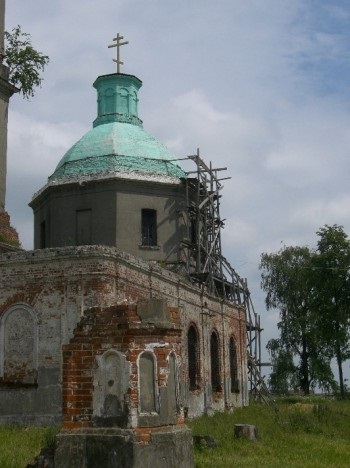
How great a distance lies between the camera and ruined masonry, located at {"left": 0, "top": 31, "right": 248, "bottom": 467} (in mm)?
7559

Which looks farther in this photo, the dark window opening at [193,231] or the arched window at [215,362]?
the dark window opening at [193,231]

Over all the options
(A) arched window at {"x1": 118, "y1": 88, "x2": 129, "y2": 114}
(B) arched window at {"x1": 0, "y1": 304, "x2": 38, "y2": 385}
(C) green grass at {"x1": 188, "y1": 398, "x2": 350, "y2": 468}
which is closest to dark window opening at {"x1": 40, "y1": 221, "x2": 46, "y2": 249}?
(A) arched window at {"x1": 118, "y1": 88, "x2": 129, "y2": 114}

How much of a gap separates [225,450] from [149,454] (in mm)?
4492

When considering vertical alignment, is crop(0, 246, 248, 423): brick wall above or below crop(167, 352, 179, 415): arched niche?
above

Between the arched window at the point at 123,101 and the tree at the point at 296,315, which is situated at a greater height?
the arched window at the point at 123,101

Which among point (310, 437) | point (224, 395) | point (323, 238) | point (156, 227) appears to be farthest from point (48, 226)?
point (323, 238)

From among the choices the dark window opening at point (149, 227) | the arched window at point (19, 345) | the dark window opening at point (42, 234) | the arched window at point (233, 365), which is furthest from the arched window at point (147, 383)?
the dark window opening at point (42, 234)

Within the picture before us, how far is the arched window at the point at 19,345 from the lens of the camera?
15.7m

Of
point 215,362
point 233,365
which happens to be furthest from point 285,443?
point 233,365

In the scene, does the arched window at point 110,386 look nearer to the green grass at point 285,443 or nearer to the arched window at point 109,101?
the green grass at point 285,443

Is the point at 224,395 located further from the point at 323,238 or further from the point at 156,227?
the point at 323,238

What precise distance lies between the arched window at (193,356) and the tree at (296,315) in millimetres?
14919

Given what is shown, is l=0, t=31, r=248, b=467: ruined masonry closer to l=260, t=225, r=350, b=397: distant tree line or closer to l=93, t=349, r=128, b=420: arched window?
l=93, t=349, r=128, b=420: arched window

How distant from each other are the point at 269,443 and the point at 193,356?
8.34 m
